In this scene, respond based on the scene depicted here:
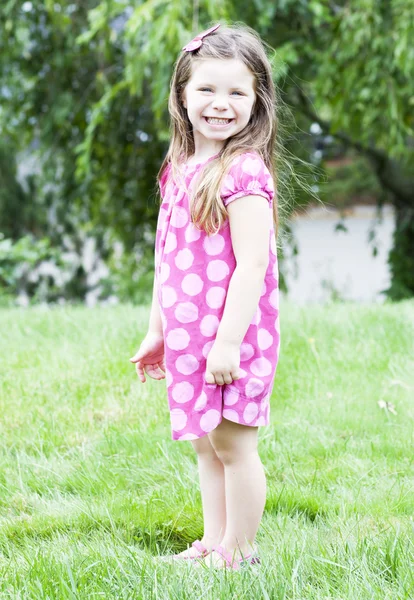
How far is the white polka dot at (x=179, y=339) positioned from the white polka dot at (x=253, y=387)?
17 cm

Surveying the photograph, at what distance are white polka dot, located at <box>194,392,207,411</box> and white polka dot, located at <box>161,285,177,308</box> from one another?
0.22 meters

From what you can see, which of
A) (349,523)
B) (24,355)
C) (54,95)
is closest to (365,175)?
(54,95)

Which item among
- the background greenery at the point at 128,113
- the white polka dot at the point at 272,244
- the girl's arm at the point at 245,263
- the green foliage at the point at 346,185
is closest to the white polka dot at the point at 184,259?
the girl's arm at the point at 245,263

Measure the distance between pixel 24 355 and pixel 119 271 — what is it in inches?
190

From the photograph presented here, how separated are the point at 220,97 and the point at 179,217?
0.97ft

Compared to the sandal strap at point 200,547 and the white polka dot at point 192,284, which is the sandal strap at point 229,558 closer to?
the sandal strap at point 200,547

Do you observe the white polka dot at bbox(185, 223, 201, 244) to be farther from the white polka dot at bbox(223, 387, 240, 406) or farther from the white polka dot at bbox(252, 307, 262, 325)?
the white polka dot at bbox(223, 387, 240, 406)

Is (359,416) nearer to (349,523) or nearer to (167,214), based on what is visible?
(349,523)

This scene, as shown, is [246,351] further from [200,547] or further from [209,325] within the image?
[200,547]

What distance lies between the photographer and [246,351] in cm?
179

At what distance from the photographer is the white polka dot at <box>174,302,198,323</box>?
179 cm

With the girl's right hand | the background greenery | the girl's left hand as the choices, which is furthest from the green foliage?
the girl's left hand

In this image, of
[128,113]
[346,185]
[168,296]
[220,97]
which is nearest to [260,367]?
[168,296]

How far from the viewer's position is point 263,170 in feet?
5.92
